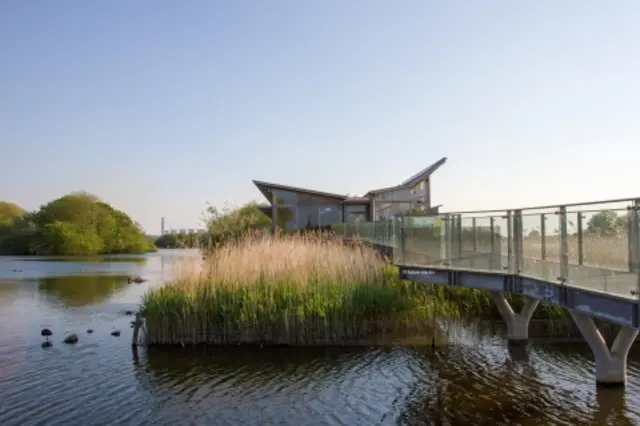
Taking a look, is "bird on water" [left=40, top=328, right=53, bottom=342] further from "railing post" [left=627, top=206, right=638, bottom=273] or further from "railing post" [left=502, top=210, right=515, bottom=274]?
"railing post" [left=627, top=206, right=638, bottom=273]

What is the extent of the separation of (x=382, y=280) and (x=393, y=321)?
71.8 inches

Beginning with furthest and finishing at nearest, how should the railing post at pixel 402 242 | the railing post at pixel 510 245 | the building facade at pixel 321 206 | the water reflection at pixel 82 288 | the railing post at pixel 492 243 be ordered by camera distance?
1. the building facade at pixel 321 206
2. the water reflection at pixel 82 288
3. the railing post at pixel 402 242
4. the railing post at pixel 492 243
5. the railing post at pixel 510 245

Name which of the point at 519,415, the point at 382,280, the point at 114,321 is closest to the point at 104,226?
the point at 114,321

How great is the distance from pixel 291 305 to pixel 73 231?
71996mm

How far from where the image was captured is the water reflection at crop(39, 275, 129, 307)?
22141 mm

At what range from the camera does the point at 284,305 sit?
41.1 feet

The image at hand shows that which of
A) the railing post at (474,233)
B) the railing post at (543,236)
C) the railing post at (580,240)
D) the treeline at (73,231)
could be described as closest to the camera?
the railing post at (580,240)

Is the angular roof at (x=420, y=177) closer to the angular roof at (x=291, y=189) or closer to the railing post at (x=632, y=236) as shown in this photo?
the angular roof at (x=291, y=189)

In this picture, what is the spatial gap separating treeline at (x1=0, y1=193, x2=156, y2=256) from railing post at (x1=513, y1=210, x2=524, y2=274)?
73.5m

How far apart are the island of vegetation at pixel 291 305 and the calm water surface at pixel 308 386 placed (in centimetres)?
54

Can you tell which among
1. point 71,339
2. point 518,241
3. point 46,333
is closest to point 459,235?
point 518,241

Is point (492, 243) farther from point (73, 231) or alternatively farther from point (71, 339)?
point (73, 231)

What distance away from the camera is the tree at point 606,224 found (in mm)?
6775

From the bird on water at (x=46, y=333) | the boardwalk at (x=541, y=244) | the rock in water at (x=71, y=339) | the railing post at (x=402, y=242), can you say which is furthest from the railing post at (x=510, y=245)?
the bird on water at (x=46, y=333)
